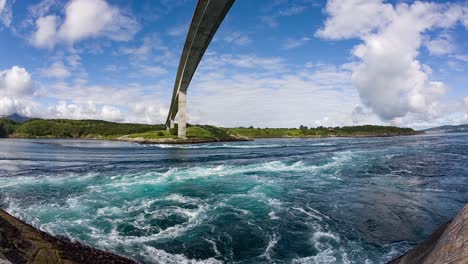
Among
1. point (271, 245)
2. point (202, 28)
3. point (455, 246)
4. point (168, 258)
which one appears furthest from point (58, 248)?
point (202, 28)

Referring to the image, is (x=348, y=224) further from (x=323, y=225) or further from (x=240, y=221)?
(x=240, y=221)

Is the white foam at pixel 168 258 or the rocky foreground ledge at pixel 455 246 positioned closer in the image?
the rocky foreground ledge at pixel 455 246

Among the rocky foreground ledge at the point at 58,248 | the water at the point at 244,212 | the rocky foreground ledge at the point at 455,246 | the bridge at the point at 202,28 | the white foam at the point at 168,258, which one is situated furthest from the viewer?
the bridge at the point at 202,28

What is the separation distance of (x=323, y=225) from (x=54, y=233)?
1216 centimetres

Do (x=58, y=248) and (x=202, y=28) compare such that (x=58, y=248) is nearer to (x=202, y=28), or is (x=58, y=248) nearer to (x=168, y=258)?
(x=168, y=258)

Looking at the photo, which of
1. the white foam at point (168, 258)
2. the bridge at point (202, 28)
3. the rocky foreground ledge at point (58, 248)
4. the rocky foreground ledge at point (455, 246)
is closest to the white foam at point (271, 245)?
the white foam at point (168, 258)

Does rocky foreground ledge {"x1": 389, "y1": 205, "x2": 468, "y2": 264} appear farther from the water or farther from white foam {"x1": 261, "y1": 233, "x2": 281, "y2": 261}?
white foam {"x1": 261, "y1": 233, "x2": 281, "y2": 261}

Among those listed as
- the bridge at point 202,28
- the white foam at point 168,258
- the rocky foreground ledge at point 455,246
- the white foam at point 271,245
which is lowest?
the white foam at point 271,245

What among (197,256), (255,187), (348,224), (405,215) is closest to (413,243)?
(348,224)

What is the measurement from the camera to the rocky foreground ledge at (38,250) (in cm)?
786

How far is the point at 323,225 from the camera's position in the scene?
13508 millimetres

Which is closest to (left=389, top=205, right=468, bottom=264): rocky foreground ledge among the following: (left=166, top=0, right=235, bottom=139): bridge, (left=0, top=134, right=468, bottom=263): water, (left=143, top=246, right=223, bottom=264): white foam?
(left=0, top=134, right=468, bottom=263): water

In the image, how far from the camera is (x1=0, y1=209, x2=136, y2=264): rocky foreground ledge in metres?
7.86

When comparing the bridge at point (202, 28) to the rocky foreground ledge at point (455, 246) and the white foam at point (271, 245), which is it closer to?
the white foam at point (271, 245)
